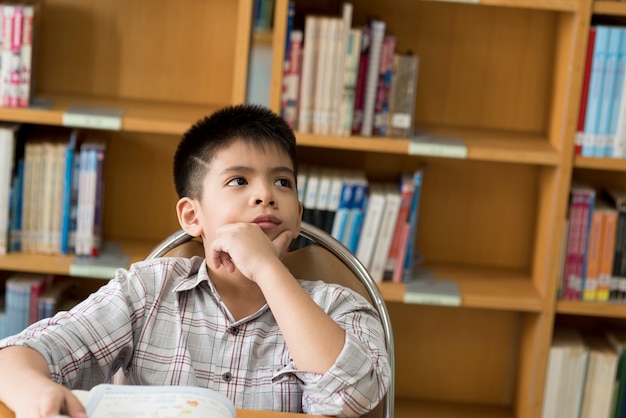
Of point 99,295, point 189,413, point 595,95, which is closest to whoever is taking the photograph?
point 189,413

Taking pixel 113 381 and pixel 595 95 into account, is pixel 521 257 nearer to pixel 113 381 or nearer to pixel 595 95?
pixel 595 95

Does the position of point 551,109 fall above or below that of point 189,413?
above

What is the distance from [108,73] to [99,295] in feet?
4.62

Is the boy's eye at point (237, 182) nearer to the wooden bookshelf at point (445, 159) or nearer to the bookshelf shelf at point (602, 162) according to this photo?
the wooden bookshelf at point (445, 159)

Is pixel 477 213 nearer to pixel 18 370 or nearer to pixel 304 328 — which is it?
pixel 304 328

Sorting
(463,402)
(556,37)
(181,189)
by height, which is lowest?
(463,402)

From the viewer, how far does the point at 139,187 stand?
2.71m

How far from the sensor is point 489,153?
2.38 meters

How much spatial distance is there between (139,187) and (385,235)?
74cm

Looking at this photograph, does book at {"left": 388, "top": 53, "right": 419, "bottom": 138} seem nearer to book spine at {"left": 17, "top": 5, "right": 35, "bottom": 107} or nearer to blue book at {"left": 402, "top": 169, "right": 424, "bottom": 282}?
blue book at {"left": 402, "top": 169, "right": 424, "bottom": 282}

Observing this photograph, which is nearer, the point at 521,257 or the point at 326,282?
the point at 326,282

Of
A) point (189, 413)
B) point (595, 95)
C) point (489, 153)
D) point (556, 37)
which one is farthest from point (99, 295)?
point (556, 37)

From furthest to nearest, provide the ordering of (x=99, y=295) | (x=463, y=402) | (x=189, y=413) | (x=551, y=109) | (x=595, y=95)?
1. (x=463, y=402)
2. (x=551, y=109)
3. (x=595, y=95)
4. (x=99, y=295)
5. (x=189, y=413)

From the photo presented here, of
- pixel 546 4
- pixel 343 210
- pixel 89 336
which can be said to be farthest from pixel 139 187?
pixel 89 336
